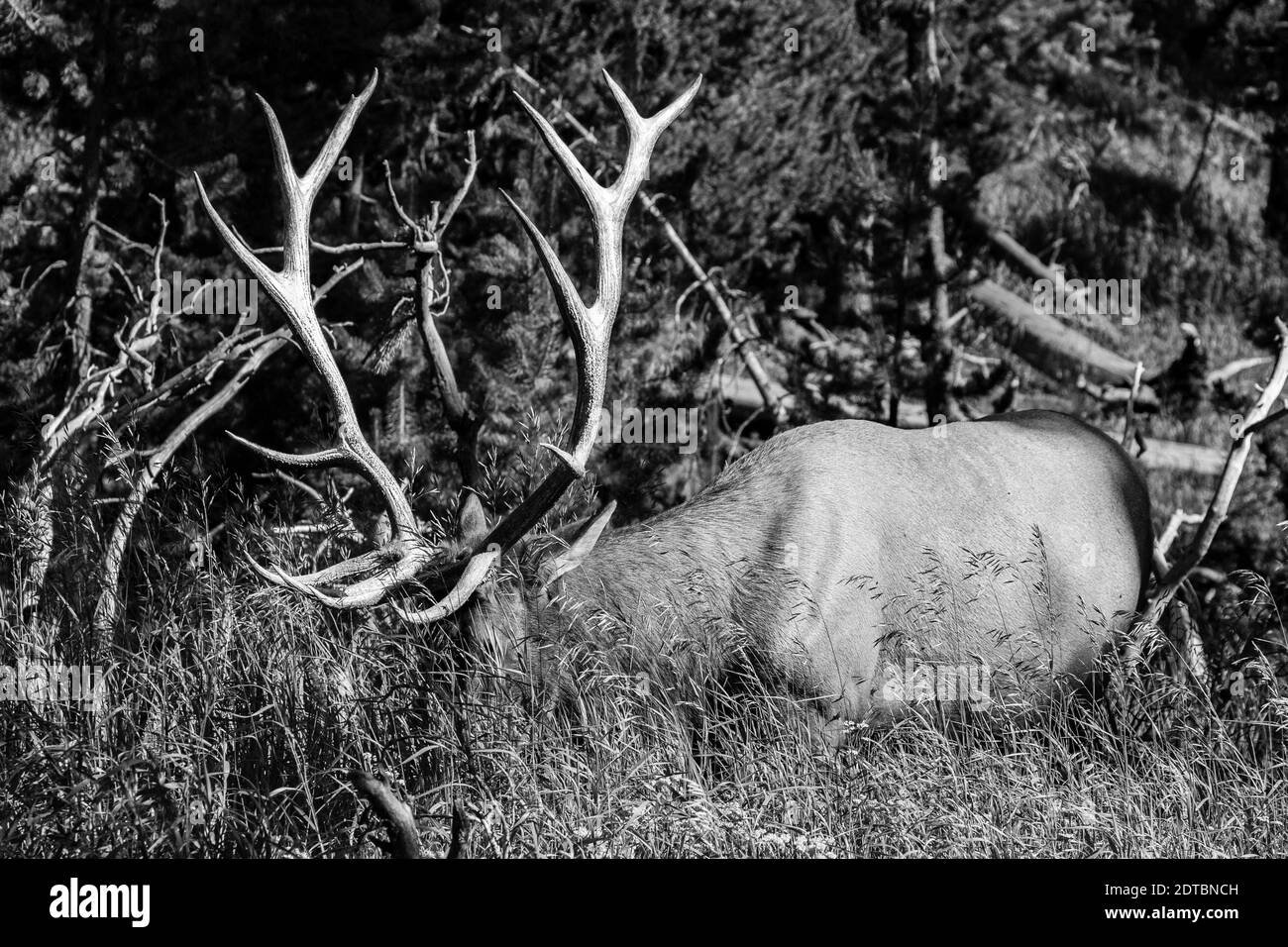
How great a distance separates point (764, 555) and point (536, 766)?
4.47ft

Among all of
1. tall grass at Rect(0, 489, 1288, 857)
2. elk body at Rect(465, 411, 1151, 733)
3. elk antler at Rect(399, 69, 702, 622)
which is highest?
elk antler at Rect(399, 69, 702, 622)

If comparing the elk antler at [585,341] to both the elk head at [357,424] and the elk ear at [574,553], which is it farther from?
the elk ear at [574,553]

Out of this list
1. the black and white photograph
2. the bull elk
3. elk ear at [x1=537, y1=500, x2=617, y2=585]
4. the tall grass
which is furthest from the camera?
elk ear at [x1=537, y1=500, x2=617, y2=585]

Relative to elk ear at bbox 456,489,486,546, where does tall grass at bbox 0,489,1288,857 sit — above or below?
below

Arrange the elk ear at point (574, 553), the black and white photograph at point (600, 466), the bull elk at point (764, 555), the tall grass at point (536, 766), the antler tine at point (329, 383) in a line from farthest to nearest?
the elk ear at point (574, 553), the bull elk at point (764, 555), the antler tine at point (329, 383), the black and white photograph at point (600, 466), the tall grass at point (536, 766)

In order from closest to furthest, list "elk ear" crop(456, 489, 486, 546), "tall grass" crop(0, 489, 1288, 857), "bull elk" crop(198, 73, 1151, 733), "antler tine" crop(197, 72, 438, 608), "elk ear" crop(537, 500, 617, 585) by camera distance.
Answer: "tall grass" crop(0, 489, 1288, 857), "antler tine" crop(197, 72, 438, 608), "bull elk" crop(198, 73, 1151, 733), "elk ear" crop(537, 500, 617, 585), "elk ear" crop(456, 489, 486, 546)

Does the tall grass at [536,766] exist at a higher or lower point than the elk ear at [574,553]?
lower

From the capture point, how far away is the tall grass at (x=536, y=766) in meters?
3.47

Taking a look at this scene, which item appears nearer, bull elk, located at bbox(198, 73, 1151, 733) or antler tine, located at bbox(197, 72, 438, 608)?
antler tine, located at bbox(197, 72, 438, 608)

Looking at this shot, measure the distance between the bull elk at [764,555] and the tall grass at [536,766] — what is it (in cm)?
17

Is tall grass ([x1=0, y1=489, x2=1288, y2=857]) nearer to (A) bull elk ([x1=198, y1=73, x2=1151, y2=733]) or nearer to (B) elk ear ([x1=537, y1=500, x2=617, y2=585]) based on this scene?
(A) bull elk ([x1=198, y1=73, x2=1151, y2=733])

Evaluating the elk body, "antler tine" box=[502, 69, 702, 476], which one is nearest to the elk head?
"antler tine" box=[502, 69, 702, 476]

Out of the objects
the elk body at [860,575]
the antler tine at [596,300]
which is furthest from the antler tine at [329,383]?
the antler tine at [596,300]

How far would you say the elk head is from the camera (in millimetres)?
4184
